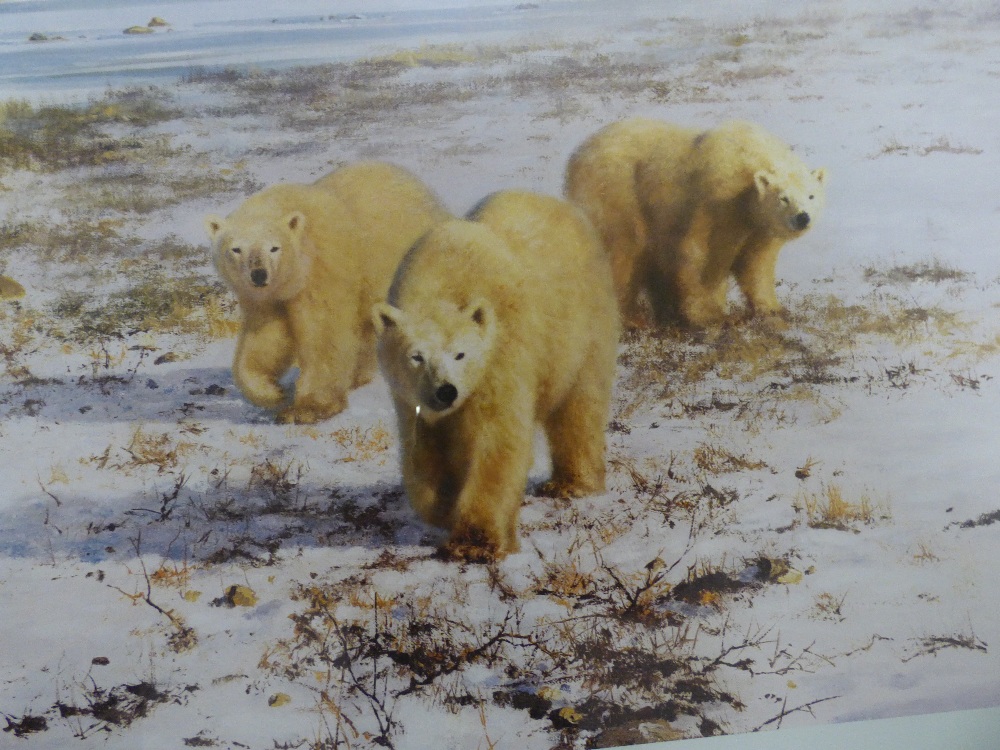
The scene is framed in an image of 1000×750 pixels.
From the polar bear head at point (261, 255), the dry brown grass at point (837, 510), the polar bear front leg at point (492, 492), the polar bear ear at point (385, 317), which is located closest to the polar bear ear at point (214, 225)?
the polar bear head at point (261, 255)

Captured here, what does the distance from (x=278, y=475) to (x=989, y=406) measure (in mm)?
2145

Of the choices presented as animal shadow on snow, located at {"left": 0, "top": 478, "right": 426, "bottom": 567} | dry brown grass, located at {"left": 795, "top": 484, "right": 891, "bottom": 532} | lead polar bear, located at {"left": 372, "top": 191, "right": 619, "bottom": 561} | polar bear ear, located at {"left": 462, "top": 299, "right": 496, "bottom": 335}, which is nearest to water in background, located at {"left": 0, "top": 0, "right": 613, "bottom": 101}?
lead polar bear, located at {"left": 372, "top": 191, "right": 619, "bottom": 561}

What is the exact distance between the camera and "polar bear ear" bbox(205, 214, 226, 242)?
88.5 inches

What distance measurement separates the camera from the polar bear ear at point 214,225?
2248 millimetres

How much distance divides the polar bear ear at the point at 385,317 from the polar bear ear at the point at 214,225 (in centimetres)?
48

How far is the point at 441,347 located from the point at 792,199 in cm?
117

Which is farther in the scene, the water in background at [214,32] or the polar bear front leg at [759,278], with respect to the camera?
the polar bear front leg at [759,278]

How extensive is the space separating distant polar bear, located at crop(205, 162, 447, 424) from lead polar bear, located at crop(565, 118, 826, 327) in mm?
553

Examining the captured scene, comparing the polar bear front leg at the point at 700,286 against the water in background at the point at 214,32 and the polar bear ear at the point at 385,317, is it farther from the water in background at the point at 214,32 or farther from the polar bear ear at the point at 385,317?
the polar bear ear at the point at 385,317

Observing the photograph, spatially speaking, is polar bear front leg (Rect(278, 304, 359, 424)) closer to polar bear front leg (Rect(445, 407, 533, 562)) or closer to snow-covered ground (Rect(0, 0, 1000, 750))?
snow-covered ground (Rect(0, 0, 1000, 750))

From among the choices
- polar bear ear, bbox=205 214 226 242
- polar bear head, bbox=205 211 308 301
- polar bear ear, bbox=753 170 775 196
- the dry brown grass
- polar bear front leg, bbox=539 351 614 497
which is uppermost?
polar bear ear, bbox=753 170 775 196

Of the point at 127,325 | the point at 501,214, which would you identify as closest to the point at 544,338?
the point at 501,214

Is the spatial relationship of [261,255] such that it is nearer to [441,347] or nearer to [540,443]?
[441,347]

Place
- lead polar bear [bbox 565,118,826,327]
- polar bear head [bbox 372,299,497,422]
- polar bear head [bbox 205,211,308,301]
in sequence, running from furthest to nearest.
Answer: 1. lead polar bear [bbox 565,118,826,327]
2. polar bear head [bbox 205,211,308,301]
3. polar bear head [bbox 372,299,497,422]
